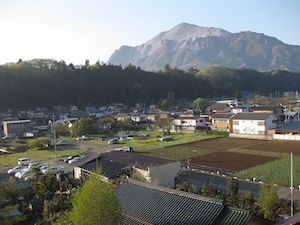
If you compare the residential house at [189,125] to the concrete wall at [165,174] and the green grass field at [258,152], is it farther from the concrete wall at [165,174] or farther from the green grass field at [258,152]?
the concrete wall at [165,174]

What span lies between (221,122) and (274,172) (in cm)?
1455

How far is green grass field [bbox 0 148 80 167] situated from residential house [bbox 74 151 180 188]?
24.1 feet

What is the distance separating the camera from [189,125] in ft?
101

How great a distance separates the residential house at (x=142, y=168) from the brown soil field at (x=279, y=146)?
8.82m

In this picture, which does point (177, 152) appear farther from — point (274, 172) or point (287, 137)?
point (287, 137)

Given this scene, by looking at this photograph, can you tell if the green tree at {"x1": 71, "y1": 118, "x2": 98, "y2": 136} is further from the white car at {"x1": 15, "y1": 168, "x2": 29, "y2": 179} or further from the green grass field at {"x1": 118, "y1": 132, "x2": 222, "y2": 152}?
the white car at {"x1": 15, "y1": 168, "x2": 29, "y2": 179}

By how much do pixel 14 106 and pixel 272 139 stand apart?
1438 inches

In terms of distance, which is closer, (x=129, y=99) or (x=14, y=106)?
(x=14, y=106)

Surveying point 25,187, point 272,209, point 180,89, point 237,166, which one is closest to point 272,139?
point 237,166

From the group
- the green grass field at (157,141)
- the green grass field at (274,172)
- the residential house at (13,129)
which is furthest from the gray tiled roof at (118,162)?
the residential house at (13,129)

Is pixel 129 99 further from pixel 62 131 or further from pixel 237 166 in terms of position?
pixel 237 166

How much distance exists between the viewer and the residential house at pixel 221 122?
1129 inches

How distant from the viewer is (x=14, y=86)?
50.9 meters

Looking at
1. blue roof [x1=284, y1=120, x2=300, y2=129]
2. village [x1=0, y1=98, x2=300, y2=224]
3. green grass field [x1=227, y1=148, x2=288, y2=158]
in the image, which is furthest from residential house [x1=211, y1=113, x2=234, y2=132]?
green grass field [x1=227, y1=148, x2=288, y2=158]
